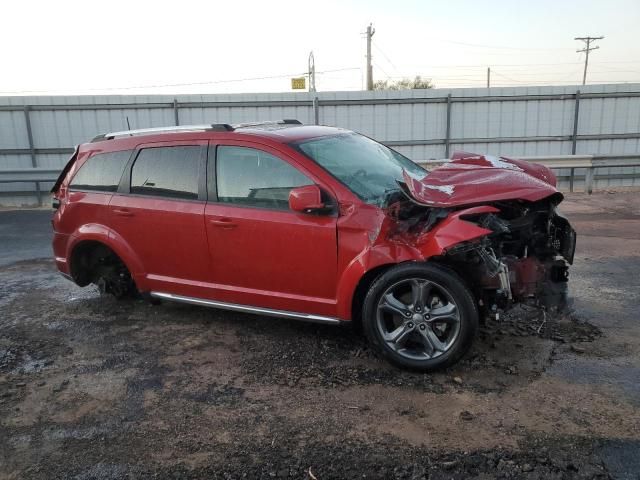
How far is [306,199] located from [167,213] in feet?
4.61

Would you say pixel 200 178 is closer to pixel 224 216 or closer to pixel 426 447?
pixel 224 216

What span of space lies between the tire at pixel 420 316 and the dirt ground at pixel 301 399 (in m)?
0.16

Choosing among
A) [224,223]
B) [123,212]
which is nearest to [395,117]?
[123,212]

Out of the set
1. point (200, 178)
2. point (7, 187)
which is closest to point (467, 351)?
point (200, 178)

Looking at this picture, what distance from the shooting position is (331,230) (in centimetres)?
382

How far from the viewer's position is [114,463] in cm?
289

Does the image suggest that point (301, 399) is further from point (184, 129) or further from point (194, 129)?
point (184, 129)

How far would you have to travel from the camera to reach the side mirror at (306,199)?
3.75 m

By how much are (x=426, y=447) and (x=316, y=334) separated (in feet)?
5.56

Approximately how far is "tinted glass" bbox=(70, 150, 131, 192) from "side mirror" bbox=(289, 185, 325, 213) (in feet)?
6.43

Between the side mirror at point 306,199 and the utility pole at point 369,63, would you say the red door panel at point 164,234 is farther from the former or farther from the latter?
the utility pole at point 369,63

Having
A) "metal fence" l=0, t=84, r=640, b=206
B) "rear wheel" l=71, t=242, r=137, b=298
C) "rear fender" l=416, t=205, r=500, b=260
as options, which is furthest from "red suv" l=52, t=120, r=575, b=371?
"metal fence" l=0, t=84, r=640, b=206

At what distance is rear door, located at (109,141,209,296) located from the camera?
4.41 m

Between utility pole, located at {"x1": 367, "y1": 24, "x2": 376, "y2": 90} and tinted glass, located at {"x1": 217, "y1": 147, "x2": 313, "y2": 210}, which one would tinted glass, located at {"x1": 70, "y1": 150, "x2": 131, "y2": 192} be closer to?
tinted glass, located at {"x1": 217, "y1": 147, "x2": 313, "y2": 210}
